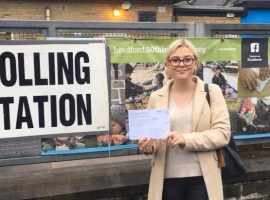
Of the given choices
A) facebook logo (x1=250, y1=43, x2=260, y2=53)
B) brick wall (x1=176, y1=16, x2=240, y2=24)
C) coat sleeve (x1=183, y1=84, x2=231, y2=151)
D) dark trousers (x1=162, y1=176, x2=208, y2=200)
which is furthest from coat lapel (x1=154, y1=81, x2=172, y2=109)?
brick wall (x1=176, y1=16, x2=240, y2=24)

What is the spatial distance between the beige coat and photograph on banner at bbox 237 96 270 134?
170cm

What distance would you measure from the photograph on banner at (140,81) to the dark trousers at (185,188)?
132 cm

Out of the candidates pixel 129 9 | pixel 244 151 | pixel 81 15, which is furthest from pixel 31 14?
pixel 244 151

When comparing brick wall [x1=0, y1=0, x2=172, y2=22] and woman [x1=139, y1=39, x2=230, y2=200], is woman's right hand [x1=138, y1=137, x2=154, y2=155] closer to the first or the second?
woman [x1=139, y1=39, x2=230, y2=200]

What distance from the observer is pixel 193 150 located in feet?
10.5

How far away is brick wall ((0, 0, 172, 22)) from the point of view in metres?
16.0

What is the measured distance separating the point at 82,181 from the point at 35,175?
1.36ft

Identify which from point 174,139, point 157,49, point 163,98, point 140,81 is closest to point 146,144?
point 174,139

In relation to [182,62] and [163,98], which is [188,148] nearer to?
[163,98]

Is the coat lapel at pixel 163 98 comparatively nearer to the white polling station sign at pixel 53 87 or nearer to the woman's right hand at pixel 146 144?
the woman's right hand at pixel 146 144

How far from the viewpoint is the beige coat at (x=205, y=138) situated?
10.5 feet

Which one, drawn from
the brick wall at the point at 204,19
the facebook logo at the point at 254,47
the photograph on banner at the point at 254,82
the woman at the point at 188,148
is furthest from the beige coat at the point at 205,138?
the brick wall at the point at 204,19

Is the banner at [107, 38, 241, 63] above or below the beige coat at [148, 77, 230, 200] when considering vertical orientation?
above

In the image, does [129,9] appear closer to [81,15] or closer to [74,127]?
[81,15]
